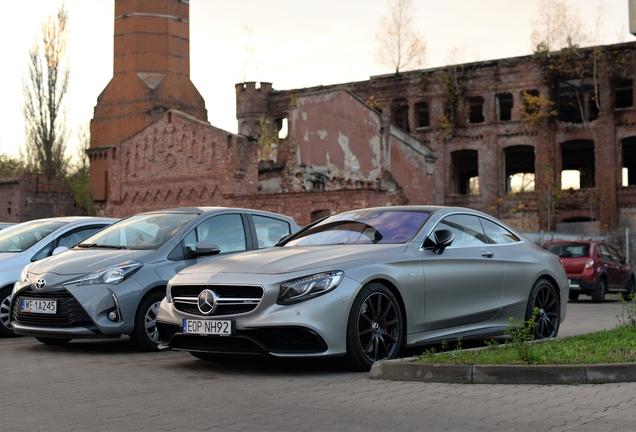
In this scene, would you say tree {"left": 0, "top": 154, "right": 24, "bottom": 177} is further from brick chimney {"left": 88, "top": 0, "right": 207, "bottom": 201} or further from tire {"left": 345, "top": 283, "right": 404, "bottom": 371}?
tire {"left": 345, "top": 283, "right": 404, "bottom": 371}

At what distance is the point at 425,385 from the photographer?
666cm

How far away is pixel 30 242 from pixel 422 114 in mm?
43172

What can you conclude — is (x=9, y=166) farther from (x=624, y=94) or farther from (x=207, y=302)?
(x=207, y=302)

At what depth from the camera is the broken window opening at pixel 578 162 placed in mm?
48438

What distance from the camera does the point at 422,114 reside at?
53.2 meters

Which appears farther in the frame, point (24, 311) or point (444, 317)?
point (24, 311)

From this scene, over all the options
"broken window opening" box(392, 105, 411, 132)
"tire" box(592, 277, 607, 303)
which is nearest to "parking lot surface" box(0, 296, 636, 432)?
"tire" box(592, 277, 607, 303)

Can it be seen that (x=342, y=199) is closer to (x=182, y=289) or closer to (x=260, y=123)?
(x=182, y=289)

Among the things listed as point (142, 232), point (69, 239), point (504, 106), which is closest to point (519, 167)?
point (504, 106)

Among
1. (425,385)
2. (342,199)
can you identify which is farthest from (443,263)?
(342,199)

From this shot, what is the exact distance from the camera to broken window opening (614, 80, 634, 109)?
151 feet

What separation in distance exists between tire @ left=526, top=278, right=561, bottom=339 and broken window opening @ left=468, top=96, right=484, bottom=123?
41.2 m

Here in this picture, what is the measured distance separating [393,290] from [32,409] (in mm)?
3445

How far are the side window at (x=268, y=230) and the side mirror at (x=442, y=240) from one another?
3196 mm
